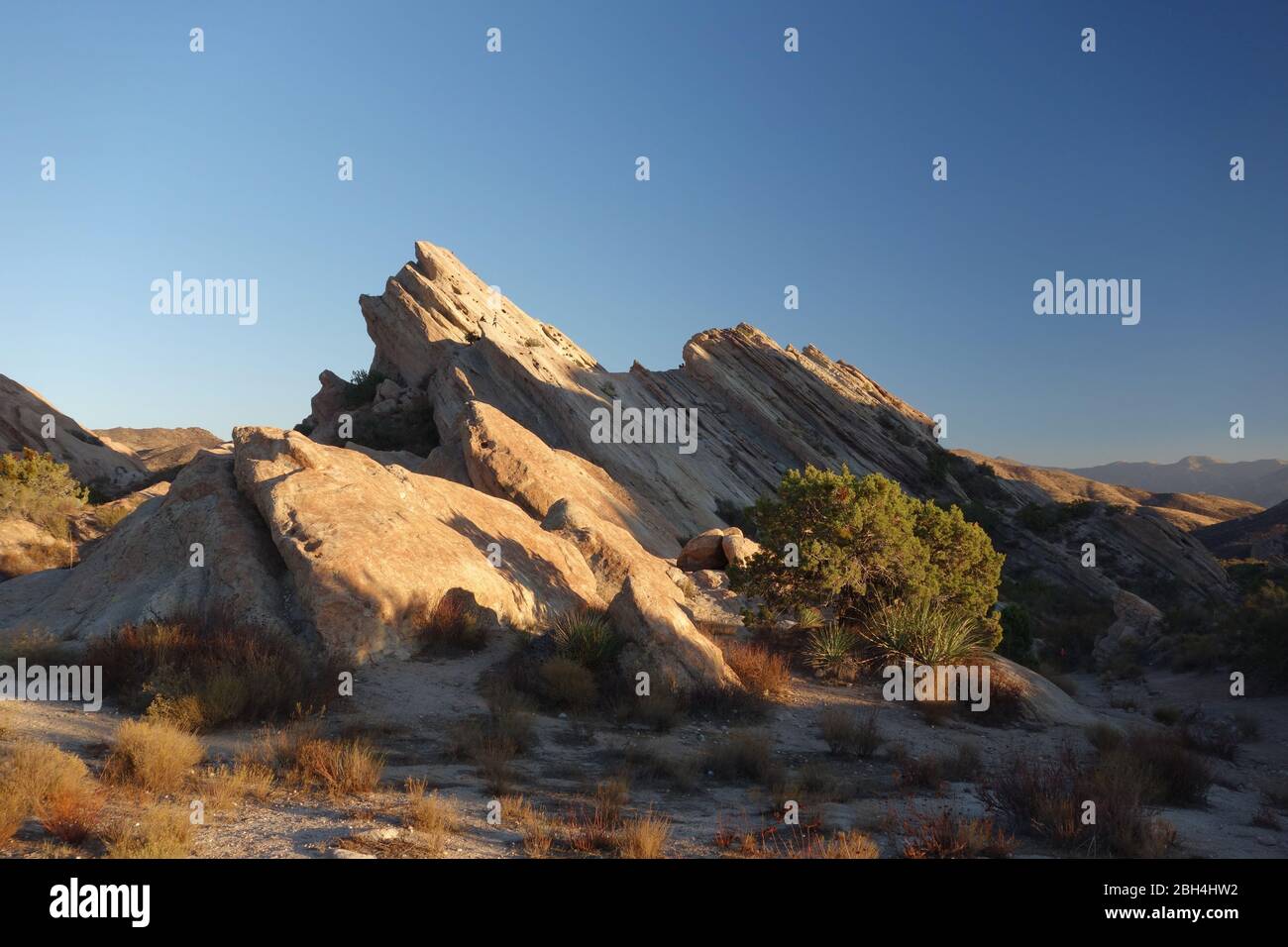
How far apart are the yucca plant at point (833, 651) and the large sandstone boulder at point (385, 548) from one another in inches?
156

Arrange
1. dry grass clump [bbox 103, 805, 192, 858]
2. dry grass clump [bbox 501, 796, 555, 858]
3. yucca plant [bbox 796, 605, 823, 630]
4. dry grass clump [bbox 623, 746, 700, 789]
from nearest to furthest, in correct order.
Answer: dry grass clump [bbox 103, 805, 192, 858] → dry grass clump [bbox 501, 796, 555, 858] → dry grass clump [bbox 623, 746, 700, 789] → yucca plant [bbox 796, 605, 823, 630]

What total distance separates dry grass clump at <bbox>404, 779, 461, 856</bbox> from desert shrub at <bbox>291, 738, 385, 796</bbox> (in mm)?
652

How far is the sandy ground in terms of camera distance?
6676 mm

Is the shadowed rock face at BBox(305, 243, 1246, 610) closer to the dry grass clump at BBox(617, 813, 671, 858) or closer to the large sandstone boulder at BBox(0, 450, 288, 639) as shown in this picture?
the large sandstone boulder at BBox(0, 450, 288, 639)

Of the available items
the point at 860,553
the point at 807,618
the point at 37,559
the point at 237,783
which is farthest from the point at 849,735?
the point at 37,559

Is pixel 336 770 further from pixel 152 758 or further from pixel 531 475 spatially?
pixel 531 475

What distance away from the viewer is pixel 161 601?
41.3ft

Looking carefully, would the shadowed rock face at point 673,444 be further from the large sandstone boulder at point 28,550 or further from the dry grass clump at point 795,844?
the dry grass clump at point 795,844

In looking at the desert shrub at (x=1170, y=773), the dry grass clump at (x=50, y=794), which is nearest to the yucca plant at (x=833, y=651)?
the desert shrub at (x=1170, y=773)

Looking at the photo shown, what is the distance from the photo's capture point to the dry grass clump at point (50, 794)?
602cm

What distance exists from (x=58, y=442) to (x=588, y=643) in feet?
146

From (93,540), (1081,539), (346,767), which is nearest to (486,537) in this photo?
(346,767)

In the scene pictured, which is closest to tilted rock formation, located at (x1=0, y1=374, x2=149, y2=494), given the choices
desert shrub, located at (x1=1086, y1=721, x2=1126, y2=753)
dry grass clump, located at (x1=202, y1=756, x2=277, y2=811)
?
dry grass clump, located at (x1=202, y1=756, x2=277, y2=811)
